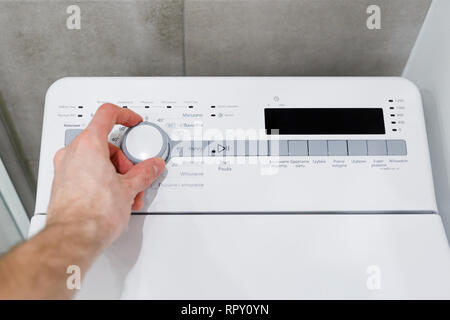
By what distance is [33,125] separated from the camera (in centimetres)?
89

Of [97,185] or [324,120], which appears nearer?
[97,185]

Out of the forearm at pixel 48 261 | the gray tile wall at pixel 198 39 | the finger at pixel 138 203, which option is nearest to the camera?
the forearm at pixel 48 261

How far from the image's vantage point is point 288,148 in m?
0.58

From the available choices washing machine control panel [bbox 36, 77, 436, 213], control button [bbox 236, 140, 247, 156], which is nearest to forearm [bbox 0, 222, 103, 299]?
washing machine control panel [bbox 36, 77, 436, 213]

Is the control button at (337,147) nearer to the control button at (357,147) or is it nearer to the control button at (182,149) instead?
the control button at (357,147)

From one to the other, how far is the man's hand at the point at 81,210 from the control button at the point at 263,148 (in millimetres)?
136

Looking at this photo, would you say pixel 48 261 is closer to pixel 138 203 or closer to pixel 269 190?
pixel 138 203

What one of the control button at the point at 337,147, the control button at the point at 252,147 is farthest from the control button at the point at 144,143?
the control button at the point at 337,147

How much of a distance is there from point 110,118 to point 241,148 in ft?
0.59

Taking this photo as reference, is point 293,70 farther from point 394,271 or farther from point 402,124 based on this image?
point 394,271

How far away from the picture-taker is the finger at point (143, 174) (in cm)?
52

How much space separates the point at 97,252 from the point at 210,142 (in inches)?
8.2

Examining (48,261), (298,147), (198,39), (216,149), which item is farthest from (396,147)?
(48,261)

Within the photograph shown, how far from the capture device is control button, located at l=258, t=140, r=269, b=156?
58cm
